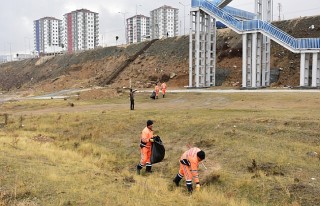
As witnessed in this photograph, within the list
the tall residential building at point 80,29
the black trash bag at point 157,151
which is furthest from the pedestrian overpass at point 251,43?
the tall residential building at point 80,29

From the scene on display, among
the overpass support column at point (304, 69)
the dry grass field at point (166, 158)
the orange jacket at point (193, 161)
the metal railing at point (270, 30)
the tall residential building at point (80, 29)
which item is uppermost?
the tall residential building at point (80, 29)

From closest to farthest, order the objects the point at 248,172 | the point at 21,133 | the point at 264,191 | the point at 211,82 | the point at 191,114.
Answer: the point at 264,191 → the point at 248,172 → the point at 21,133 → the point at 191,114 → the point at 211,82

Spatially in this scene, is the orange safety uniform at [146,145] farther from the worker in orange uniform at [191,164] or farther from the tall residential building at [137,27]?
the tall residential building at [137,27]

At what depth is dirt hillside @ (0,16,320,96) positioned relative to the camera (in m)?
49.4

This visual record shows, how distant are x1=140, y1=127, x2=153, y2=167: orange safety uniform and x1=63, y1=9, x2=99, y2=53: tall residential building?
138 metres

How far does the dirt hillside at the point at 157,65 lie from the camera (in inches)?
1944

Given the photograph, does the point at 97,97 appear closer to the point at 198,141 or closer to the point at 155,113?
the point at 155,113

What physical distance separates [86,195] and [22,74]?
4030 inches

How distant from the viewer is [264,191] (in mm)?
11102

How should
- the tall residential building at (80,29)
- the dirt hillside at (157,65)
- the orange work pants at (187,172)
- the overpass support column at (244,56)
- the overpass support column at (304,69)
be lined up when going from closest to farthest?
the orange work pants at (187,172) → the overpass support column at (304,69) → the overpass support column at (244,56) → the dirt hillside at (157,65) → the tall residential building at (80,29)

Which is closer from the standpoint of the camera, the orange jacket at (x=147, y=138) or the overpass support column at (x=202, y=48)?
the orange jacket at (x=147, y=138)

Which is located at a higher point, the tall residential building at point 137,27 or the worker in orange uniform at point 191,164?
the tall residential building at point 137,27

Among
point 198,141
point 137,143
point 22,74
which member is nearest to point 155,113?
point 137,143

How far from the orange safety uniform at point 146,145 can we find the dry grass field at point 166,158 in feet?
1.94
